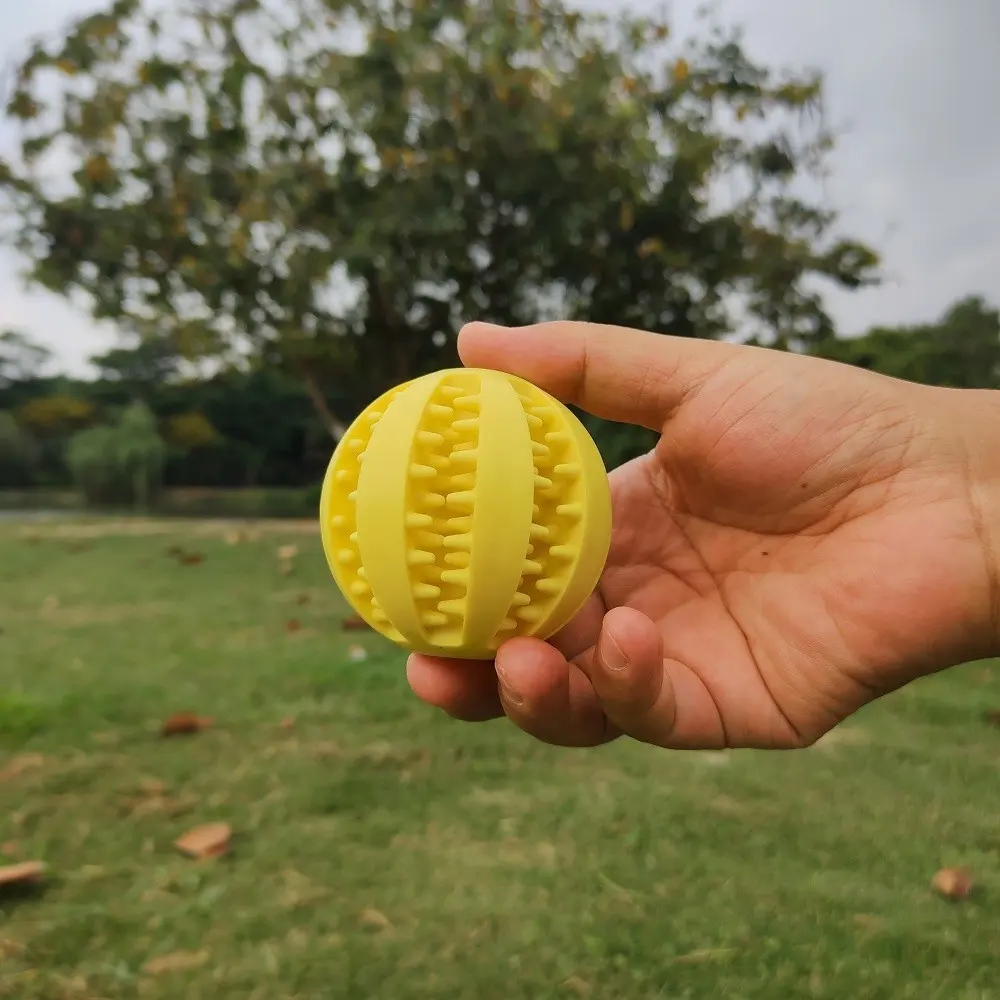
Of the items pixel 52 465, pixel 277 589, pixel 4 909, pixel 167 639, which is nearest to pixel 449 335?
pixel 277 589

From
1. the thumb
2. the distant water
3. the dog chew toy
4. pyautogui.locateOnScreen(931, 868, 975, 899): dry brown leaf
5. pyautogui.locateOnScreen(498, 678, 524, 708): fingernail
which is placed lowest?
the distant water

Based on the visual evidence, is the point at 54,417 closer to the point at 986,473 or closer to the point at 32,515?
the point at 32,515

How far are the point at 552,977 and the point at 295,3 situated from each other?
703 cm

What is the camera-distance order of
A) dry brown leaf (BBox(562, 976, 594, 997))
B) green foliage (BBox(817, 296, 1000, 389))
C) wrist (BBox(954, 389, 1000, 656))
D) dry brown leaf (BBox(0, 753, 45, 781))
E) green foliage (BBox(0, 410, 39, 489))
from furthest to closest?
green foliage (BBox(0, 410, 39, 489)), green foliage (BBox(817, 296, 1000, 389)), dry brown leaf (BBox(0, 753, 45, 781)), dry brown leaf (BBox(562, 976, 594, 997)), wrist (BBox(954, 389, 1000, 656))

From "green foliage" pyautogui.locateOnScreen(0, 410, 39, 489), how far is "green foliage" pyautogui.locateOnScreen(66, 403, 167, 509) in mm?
2354

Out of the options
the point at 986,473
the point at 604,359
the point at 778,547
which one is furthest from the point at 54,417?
the point at 986,473

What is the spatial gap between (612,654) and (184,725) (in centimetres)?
179

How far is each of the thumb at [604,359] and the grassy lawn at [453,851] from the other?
102 centimetres

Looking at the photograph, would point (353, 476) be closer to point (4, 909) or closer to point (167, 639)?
point (4, 909)

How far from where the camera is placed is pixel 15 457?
1484 cm

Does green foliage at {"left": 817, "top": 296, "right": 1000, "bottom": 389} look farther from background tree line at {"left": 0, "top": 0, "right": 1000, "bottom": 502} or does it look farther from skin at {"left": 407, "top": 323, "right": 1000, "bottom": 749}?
skin at {"left": 407, "top": 323, "right": 1000, "bottom": 749}

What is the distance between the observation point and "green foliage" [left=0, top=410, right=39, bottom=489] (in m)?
14.8

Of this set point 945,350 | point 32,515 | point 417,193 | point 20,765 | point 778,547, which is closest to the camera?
point 778,547

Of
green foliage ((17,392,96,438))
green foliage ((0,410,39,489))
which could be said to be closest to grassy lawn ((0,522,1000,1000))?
green foliage ((0,410,39,489))
